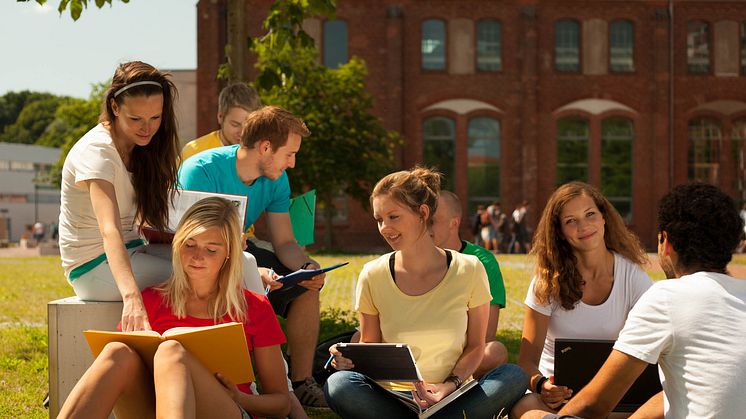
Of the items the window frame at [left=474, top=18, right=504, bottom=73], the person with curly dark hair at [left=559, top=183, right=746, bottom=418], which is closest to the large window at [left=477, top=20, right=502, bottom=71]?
the window frame at [left=474, top=18, right=504, bottom=73]

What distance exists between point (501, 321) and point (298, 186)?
18.8 m

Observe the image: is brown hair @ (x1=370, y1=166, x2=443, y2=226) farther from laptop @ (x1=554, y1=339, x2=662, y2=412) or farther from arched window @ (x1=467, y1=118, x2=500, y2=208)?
arched window @ (x1=467, y1=118, x2=500, y2=208)

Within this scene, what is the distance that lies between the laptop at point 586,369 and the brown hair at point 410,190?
0.88 m

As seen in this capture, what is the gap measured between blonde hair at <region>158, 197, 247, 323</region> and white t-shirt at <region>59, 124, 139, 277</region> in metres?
0.54

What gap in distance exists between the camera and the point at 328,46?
34219 mm

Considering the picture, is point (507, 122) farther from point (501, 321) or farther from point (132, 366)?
point (132, 366)

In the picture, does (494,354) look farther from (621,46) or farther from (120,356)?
(621,46)

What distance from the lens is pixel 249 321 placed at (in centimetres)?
409

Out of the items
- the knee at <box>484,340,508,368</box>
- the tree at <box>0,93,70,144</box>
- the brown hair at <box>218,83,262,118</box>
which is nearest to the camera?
the knee at <box>484,340,508,368</box>

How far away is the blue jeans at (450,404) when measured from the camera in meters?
4.37

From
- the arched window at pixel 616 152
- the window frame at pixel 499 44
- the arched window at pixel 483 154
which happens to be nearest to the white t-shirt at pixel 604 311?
the arched window at pixel 483 154

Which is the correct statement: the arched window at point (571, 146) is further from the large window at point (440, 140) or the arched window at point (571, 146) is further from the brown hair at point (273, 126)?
the brown hair at point (273, 126)

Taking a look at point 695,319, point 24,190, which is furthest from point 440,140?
point 24,190

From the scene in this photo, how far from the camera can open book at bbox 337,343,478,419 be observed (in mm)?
4062
